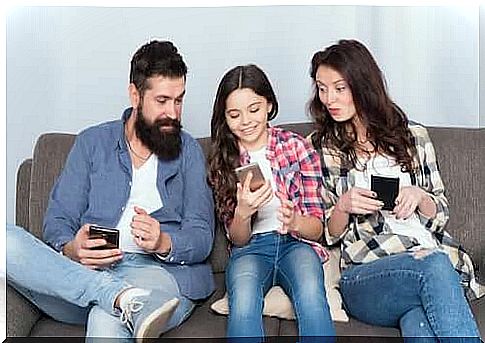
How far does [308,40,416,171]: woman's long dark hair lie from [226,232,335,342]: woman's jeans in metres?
0.25

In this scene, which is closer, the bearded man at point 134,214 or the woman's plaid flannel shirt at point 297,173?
the bearded man at point 134,214

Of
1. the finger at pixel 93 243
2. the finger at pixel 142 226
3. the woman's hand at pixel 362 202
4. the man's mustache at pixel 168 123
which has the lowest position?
the finger at pixel 93 243

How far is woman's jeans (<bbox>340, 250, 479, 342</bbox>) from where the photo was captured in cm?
180

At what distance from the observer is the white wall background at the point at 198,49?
7.40ft

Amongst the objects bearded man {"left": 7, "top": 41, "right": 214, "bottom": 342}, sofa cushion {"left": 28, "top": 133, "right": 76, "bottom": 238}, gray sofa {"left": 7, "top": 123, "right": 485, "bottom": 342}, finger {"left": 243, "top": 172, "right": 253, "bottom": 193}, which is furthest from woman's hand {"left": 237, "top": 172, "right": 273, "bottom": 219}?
Answer: sofa cushion {"left": 28, "top": 133, "right": 76, "bottom": 238}

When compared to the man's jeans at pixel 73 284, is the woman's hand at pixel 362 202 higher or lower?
higher

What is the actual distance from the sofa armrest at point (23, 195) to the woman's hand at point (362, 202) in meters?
0.72

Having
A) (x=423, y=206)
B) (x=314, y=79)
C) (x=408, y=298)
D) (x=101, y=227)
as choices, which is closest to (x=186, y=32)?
(x=314, y=79)

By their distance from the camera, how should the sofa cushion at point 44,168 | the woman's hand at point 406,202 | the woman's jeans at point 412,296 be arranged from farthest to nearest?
1. the sofa cushion at point 44,168
2. the woman's hand at point 406,202
3. the woman's jeans at point 412,296

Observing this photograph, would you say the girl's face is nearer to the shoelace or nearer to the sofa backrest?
the sofa backrest

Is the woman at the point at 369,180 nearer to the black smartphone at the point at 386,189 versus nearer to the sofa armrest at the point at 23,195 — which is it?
the black smartphone at the point at 386,189

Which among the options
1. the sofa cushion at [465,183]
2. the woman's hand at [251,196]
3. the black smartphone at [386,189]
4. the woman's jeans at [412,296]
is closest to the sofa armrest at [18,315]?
the woman's hand at [251,196]

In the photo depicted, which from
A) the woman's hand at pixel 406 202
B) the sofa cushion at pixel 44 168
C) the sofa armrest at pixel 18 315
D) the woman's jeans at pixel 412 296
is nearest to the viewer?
the woman's jeans at pixel 412 296

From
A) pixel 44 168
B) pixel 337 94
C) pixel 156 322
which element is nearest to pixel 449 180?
pixel 337 94
